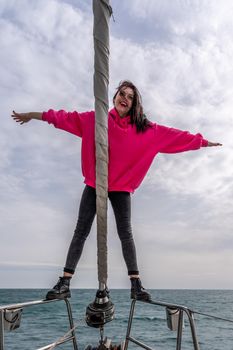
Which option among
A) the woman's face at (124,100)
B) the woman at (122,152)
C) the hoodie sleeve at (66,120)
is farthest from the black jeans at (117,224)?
the woman's face at (124,100)

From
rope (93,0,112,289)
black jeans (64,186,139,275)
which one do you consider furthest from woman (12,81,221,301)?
rope (93,0,112,289)

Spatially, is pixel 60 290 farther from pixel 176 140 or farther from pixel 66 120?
pixel 176 140

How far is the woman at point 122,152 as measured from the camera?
3.26 metres

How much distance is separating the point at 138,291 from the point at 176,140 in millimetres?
1320

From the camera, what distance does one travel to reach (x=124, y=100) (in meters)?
3.41

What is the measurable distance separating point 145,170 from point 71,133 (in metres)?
0.71

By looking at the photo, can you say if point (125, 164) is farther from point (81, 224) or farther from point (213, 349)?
point (213, 349)

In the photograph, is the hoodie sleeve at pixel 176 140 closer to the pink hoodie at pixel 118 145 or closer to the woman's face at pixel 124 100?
the pink hoodie at pixel 118 145

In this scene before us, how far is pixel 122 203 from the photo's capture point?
10.8 feet

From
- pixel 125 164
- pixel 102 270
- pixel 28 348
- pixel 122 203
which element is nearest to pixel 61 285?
pixel 102 270

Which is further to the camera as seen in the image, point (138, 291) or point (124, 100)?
point (124, 100)

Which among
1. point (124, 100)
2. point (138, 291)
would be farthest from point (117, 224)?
point (124, 100)

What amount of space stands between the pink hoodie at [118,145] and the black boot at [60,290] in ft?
2.58

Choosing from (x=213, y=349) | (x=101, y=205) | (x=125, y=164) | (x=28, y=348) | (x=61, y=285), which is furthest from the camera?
(x=213, y=349)
